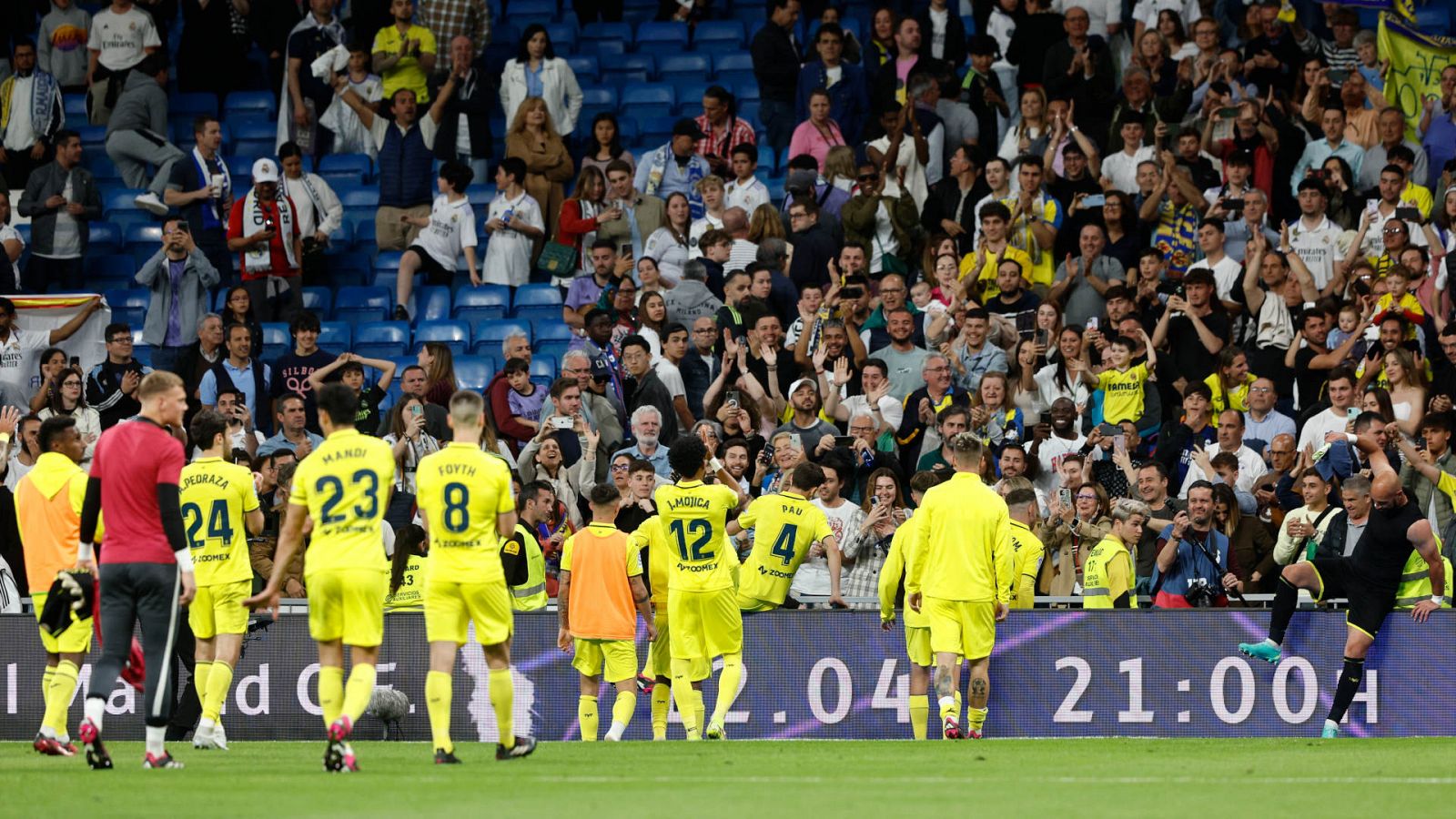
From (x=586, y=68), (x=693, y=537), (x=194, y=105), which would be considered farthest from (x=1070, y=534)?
(x=194, y=105)

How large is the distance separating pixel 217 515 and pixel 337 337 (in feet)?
28.7

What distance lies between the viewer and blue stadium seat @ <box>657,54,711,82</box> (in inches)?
971

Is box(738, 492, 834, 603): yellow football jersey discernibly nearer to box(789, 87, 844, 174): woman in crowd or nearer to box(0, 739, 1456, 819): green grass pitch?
box(0, 739, 1456, 819): green grass pitch

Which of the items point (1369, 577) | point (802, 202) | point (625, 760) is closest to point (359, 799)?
point (625, 760)

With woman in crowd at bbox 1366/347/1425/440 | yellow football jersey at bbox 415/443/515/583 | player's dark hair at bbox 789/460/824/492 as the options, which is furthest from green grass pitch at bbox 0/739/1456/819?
woman in crowd at bbox 1366/347/1425/440

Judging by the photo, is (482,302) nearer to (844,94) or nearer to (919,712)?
(844,94)

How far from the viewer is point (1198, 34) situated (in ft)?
69.9

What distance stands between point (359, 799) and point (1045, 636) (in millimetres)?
7564

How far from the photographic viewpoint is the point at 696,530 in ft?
44.9

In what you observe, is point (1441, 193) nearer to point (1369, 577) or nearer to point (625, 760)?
point (1369, 577)

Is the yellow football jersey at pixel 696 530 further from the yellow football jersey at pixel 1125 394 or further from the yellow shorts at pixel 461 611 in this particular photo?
the yellow football jersey at pixel 1125 394

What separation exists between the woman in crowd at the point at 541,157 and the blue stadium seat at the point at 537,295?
26.9 inches

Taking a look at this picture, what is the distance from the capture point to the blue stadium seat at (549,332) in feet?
69.6

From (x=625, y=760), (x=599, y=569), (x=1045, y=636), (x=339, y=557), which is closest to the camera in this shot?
(x=339, y=557)
